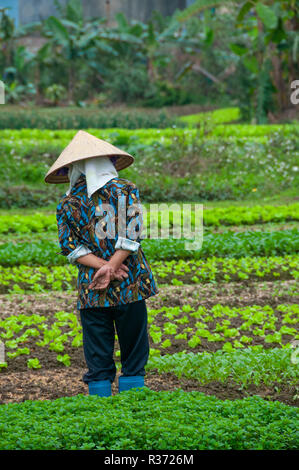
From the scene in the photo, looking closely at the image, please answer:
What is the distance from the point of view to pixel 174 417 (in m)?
2.93

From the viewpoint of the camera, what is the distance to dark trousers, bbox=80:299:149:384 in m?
3.56

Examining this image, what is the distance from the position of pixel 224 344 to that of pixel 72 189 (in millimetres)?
2193

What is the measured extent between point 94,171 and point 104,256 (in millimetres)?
485

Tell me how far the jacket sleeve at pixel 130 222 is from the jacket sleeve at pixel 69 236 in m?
0.23

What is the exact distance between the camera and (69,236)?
11.7ft

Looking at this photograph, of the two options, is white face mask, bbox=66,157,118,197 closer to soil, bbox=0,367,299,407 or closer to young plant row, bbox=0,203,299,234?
soil, bbox=0,367,299,407

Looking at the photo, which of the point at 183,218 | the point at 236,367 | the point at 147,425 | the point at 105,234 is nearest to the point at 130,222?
the point at 105,234

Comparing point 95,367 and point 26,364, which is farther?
point 26,364

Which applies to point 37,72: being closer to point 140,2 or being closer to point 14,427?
point 140,2

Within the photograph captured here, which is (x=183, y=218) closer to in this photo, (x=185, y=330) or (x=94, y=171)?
(x=185, y=330)

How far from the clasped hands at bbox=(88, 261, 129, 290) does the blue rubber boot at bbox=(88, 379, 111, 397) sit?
564 mm

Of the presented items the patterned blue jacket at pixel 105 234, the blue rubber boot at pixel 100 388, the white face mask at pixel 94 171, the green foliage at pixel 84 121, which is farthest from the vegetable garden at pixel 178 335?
the green foliage at pixel 84 121

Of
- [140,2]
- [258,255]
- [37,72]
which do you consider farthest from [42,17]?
[258,255]

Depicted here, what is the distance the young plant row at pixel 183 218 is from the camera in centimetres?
1026
